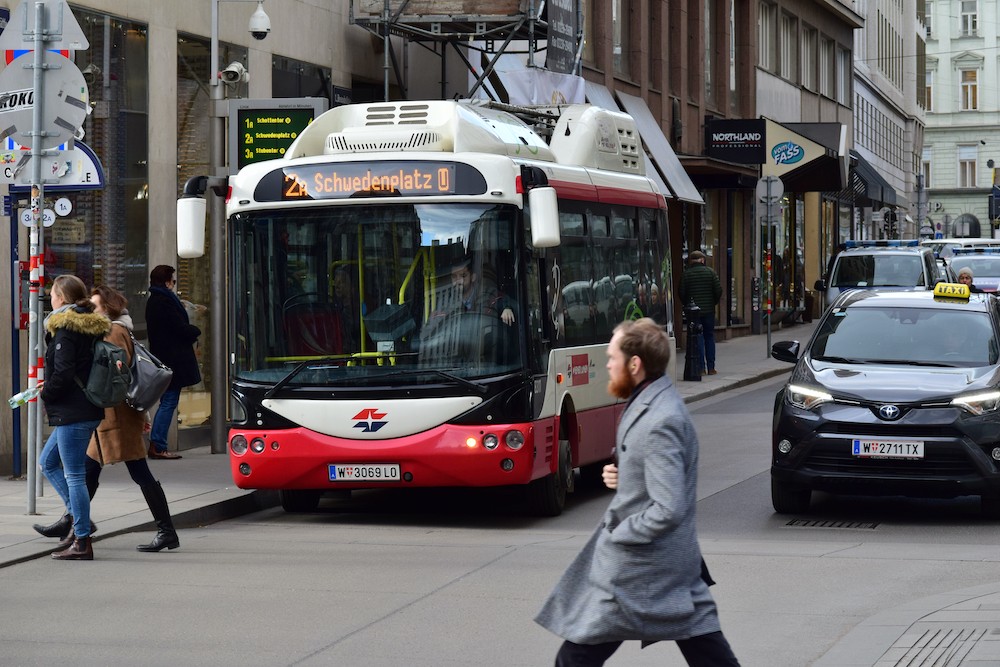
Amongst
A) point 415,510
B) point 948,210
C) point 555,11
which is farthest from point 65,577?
point 948,210

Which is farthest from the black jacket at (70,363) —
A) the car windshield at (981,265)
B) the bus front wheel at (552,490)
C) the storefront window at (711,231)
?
the car windshield at (981,265)

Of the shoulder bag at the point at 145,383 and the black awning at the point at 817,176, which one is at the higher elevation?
the black awning at the point at 817,176

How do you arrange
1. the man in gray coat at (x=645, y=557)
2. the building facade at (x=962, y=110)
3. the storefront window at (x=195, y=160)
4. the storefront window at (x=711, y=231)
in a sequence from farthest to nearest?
the building facade at (x=962, y=110)
the storefront window at (x=711, y=231)
the storefront window at (x=195, y=160)
the man in gray coat at (x=645, y=557)

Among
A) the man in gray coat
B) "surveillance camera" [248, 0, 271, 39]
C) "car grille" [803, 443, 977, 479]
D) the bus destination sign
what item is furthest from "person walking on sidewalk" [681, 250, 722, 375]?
the man in gray coat

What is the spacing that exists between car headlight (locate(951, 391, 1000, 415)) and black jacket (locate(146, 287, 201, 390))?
741 cm

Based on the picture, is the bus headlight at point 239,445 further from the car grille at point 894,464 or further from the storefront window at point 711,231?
the storefront window at point 711,231

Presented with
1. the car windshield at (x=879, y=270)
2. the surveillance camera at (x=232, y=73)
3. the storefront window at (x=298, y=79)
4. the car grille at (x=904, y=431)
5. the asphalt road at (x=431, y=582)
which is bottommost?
the asphalt road at (x=431, y=582)

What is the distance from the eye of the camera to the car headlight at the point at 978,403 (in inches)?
453

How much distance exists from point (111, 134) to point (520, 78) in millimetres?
9440

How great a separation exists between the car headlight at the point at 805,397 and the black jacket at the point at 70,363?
4785 mm

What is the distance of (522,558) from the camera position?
10.3 metres

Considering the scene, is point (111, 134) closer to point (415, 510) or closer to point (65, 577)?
point (415, 510)

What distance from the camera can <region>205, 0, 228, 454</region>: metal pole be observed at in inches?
636

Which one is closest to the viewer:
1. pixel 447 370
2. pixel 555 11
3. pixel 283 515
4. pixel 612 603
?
pixel 612 603
